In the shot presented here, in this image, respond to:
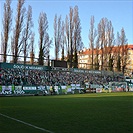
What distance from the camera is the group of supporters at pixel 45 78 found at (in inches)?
1508

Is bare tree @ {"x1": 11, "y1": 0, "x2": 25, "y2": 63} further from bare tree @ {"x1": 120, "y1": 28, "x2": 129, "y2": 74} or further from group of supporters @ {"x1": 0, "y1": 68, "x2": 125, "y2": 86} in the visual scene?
bare tree @ {"x1": 120, "y1": 28, "x2": 129, "y2": 74}

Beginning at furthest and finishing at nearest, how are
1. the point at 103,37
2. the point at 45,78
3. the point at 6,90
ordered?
the point at 103,37
the point at 45,78
the point at 6,90

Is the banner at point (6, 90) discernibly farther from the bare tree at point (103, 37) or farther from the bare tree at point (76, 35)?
the bare tree at point (103, 37)

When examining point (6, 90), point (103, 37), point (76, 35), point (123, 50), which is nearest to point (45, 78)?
point (6, 90)

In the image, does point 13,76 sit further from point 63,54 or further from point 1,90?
point 63,54

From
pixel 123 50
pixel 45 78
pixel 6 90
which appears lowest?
pixel 6 90

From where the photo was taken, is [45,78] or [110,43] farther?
[110,43]

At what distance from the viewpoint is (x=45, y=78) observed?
4381 cm

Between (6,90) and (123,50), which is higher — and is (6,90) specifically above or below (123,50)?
below

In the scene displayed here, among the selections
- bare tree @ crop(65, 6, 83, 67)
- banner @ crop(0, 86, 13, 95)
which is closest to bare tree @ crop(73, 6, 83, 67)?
bare tree @ crop(65, 6, 83, 67)

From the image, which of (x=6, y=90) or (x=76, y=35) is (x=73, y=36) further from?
(x=6, y=90)

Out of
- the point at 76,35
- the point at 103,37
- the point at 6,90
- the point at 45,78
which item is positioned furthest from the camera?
the point at 103,37

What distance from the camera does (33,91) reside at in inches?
1529

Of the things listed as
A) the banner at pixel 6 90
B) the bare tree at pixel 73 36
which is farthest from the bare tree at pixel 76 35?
the banner at pixel 6 90
